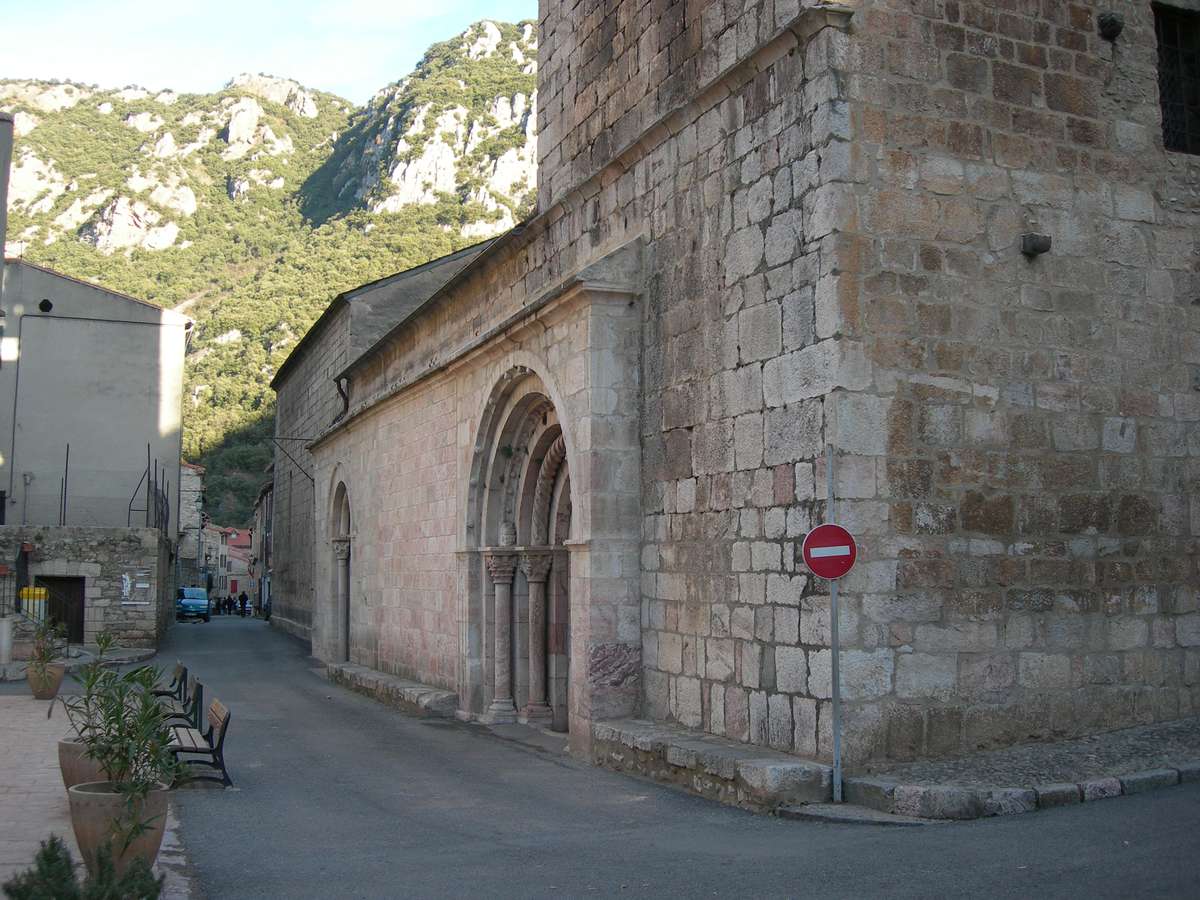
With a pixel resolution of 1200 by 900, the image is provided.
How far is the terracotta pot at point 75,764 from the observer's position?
24.0ft

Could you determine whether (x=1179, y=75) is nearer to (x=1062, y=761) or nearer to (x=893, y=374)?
(x=893, y=374)

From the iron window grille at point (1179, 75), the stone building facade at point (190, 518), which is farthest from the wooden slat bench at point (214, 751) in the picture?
the stone building facade at point (190, 518)

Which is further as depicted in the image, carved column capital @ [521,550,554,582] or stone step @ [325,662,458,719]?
stone step @ [325,662,458,719]

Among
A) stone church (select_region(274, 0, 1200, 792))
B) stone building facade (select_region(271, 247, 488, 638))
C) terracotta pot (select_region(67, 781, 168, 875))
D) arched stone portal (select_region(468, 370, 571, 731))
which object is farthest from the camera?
stone building facade (select_region(271, 247, 488, 638))

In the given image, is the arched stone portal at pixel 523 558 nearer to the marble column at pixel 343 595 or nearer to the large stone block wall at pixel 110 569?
the marble column at pixel 343 595

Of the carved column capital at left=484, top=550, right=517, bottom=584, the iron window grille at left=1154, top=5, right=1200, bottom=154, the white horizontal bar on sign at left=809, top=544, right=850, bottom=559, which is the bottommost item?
the carved column capital at left=484, top=550, right=517, bottom=584

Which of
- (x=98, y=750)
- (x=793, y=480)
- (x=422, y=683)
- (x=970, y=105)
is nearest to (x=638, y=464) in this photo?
(x=793, y=480)

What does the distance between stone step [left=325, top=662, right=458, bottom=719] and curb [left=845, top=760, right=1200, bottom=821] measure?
7.77m

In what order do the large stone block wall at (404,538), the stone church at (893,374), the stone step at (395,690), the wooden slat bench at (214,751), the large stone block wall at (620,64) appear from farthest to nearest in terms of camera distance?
the large stone block wall at (404,538) → the stone step at (395,690) → the large stone block wall at (620,64) → the wooden slat bench at (214,751) → the stone church at (893,374)

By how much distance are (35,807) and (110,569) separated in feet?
60.1

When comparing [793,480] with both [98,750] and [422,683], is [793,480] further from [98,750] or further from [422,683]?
[422,683]

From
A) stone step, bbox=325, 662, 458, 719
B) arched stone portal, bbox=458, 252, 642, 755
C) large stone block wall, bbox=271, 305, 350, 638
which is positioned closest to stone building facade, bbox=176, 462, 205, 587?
large stone block wall, bbox=271, 305, 350, 638

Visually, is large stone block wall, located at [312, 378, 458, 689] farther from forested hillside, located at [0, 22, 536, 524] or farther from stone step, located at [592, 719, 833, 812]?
forested hillside, located at [0, 22, 536, 524]

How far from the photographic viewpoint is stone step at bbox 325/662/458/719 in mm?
13867
